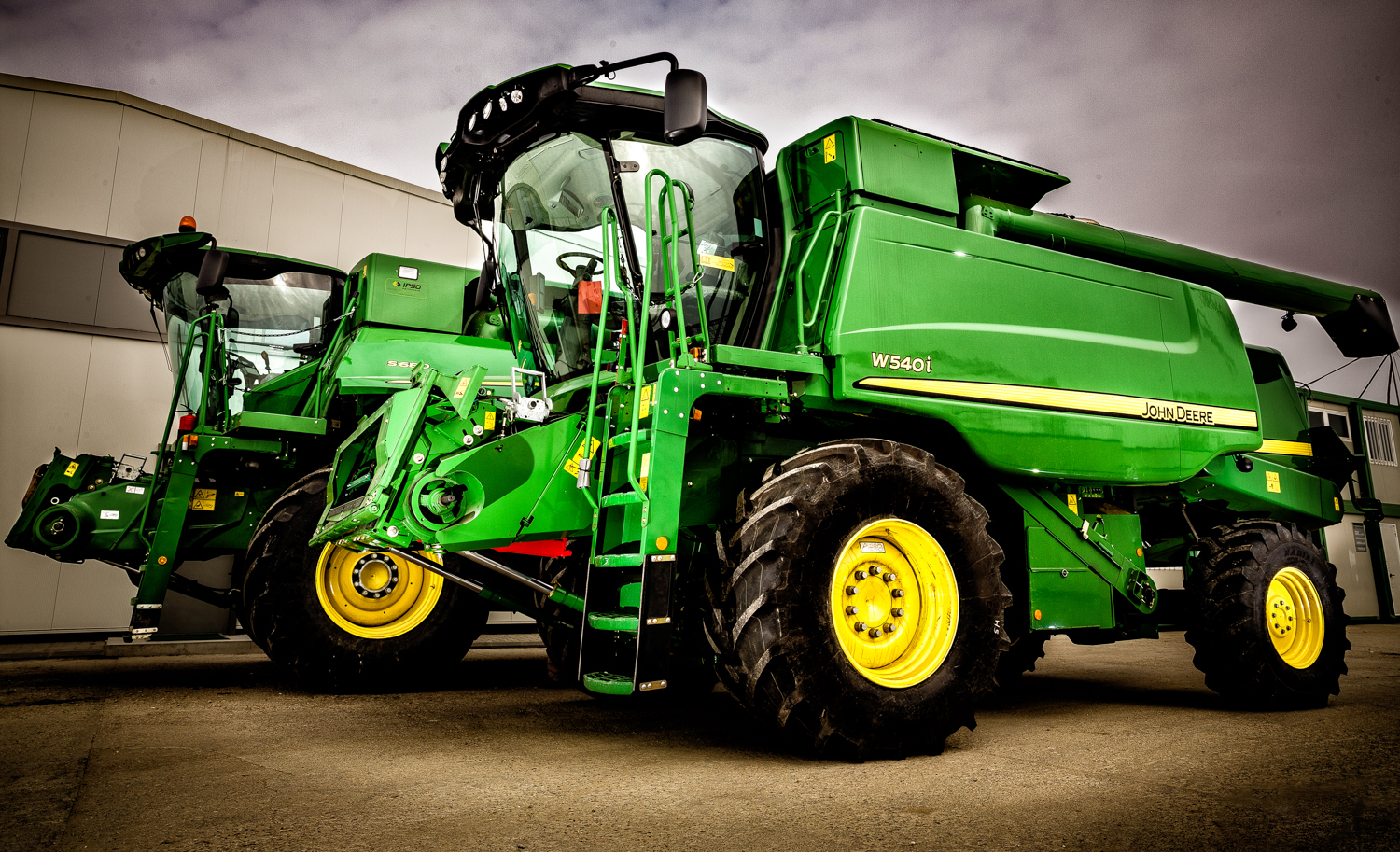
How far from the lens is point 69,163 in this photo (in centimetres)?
1017

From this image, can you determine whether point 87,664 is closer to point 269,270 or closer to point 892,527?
point 269,270

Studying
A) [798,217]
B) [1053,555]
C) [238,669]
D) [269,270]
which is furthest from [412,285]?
[1053,555]

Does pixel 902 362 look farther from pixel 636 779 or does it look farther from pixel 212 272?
pixel 212 272

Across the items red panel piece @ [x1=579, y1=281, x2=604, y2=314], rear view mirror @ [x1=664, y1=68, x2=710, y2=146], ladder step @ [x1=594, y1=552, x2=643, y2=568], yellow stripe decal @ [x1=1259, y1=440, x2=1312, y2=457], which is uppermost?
rear view mirror @ [x1=664, y1=68, x2=710, y2=146]

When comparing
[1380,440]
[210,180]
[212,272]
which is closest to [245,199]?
[210,180]

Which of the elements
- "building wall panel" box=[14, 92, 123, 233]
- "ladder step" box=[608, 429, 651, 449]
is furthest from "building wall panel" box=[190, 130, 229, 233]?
"ladder step" box=[608, 429, 651, 449]

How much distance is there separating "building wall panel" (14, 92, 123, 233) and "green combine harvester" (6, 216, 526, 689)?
12.2ft

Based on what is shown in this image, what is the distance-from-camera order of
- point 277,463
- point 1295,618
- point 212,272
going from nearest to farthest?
point 1295,618 < point 212,272 < point 277,463

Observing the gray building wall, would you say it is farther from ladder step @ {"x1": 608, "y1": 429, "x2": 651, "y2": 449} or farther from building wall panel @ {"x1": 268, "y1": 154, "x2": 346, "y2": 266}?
ladder step @ {"x1": 608, "y1": 429, "x2": 651, "y2": 449}

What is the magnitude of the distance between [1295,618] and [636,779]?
15.6 feet

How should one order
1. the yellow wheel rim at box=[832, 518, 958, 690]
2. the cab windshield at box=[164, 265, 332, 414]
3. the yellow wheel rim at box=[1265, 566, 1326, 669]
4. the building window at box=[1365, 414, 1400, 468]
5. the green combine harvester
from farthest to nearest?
the building window at box=[1365, 414, 1400, 468], the cab windshield at box=[164, 265, 332, 414], the green combine harvester, the yellow wheel rim at box=[1265, 566, 1326, 669], the yellow wheel rim at box=[832, 518, 958, 690]

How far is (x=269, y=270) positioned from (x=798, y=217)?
5447mm

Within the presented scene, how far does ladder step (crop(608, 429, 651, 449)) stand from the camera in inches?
145

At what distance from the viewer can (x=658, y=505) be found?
3559 mm
